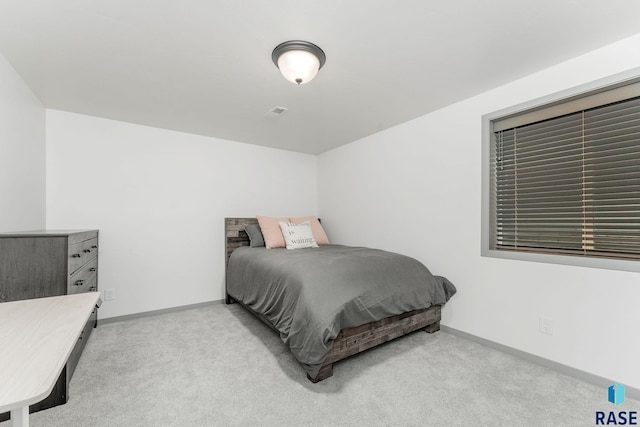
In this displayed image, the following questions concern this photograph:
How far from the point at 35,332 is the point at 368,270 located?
6.14 feet

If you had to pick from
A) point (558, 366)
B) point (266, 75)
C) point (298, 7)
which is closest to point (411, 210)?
point (558, 366)

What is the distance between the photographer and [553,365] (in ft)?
6.57

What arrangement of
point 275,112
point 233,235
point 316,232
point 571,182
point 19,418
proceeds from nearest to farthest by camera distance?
point 19,418, point 571,182, point 275,112, point 233,235, point 316,232

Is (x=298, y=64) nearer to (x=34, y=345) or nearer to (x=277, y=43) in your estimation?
(x=277, y=43)

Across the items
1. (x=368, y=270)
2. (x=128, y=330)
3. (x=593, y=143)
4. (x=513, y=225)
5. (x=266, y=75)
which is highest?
(x=266, y=75)

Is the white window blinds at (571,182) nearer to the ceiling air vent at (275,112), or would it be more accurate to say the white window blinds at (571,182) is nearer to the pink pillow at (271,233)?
the ceiling air vent at (275,112)

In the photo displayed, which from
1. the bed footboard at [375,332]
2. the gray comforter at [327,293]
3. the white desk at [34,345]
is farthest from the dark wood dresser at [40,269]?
the bed footboard at [375,332]

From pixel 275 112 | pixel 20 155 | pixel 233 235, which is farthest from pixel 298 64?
pixel 233 235

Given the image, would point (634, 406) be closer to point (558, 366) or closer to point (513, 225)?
point (558, 366)

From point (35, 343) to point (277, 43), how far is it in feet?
5.99

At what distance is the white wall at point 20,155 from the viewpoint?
1.94 metres

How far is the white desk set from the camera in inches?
25.1

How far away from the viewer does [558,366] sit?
1.98 meters

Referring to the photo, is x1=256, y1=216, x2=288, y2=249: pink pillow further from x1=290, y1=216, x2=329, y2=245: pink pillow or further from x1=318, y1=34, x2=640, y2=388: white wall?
x1=318, y1=34, x2=640, y2=388: white wall
